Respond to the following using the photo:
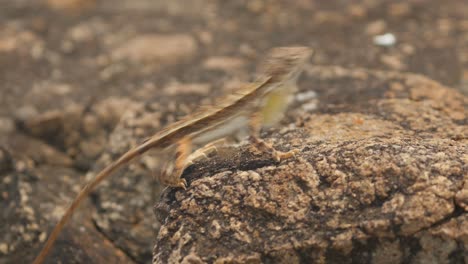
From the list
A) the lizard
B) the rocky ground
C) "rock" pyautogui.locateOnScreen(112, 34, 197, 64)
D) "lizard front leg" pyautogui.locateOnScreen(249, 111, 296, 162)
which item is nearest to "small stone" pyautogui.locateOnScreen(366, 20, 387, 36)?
the rocky ground

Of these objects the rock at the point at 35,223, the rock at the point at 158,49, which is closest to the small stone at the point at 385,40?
the rock at the point at 158,49

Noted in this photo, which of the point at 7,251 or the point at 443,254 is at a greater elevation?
the point at 443,254

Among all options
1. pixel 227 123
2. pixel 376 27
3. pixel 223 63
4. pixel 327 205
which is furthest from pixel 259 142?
pixel 376 27

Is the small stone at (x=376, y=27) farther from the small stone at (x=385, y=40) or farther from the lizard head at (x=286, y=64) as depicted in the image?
the lizard head at (x=286, y=64)

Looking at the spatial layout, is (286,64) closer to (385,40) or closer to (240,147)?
(240,147)

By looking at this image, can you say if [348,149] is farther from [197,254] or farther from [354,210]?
[197,254]

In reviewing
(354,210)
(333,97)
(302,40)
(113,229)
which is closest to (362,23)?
(302,40)
